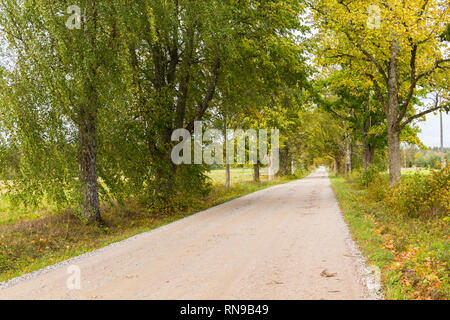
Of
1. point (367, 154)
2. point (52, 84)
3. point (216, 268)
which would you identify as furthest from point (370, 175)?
point (52, 84)

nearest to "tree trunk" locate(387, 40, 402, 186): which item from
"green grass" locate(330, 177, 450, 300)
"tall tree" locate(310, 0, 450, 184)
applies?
"tall tree" locate(310, 0, 450, 184)

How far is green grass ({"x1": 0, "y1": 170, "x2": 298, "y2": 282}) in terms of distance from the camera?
6.91m

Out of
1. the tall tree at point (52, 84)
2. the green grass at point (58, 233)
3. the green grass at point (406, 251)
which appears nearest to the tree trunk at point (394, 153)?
the green grass at point (406, 251)

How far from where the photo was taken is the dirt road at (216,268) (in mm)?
A: 4570

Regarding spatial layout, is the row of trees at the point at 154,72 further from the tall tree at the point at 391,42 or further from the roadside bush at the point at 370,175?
the roadside bush at the point at 370,175

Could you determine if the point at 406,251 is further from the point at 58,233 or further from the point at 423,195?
the point at 58,233

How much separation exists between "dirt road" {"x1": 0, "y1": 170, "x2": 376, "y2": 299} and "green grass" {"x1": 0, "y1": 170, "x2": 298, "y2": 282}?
79 cm

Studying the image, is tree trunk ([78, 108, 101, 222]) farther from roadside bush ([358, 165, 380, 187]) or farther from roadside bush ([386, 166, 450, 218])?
roadside bush ([358, 165, 380, 187])

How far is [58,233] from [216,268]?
18.0 ft

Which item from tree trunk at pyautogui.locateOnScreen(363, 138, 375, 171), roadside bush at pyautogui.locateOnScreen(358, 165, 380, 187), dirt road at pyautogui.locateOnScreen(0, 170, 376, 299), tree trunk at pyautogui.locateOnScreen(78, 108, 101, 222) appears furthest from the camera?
tree trunk at pyautogui.locateOnScreen(363, 138, 375, 171)

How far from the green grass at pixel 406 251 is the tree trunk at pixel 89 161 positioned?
7482mm

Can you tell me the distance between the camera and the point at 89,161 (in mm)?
9461

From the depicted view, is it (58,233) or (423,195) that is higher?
(423,195)

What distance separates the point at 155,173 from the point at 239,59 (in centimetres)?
606
